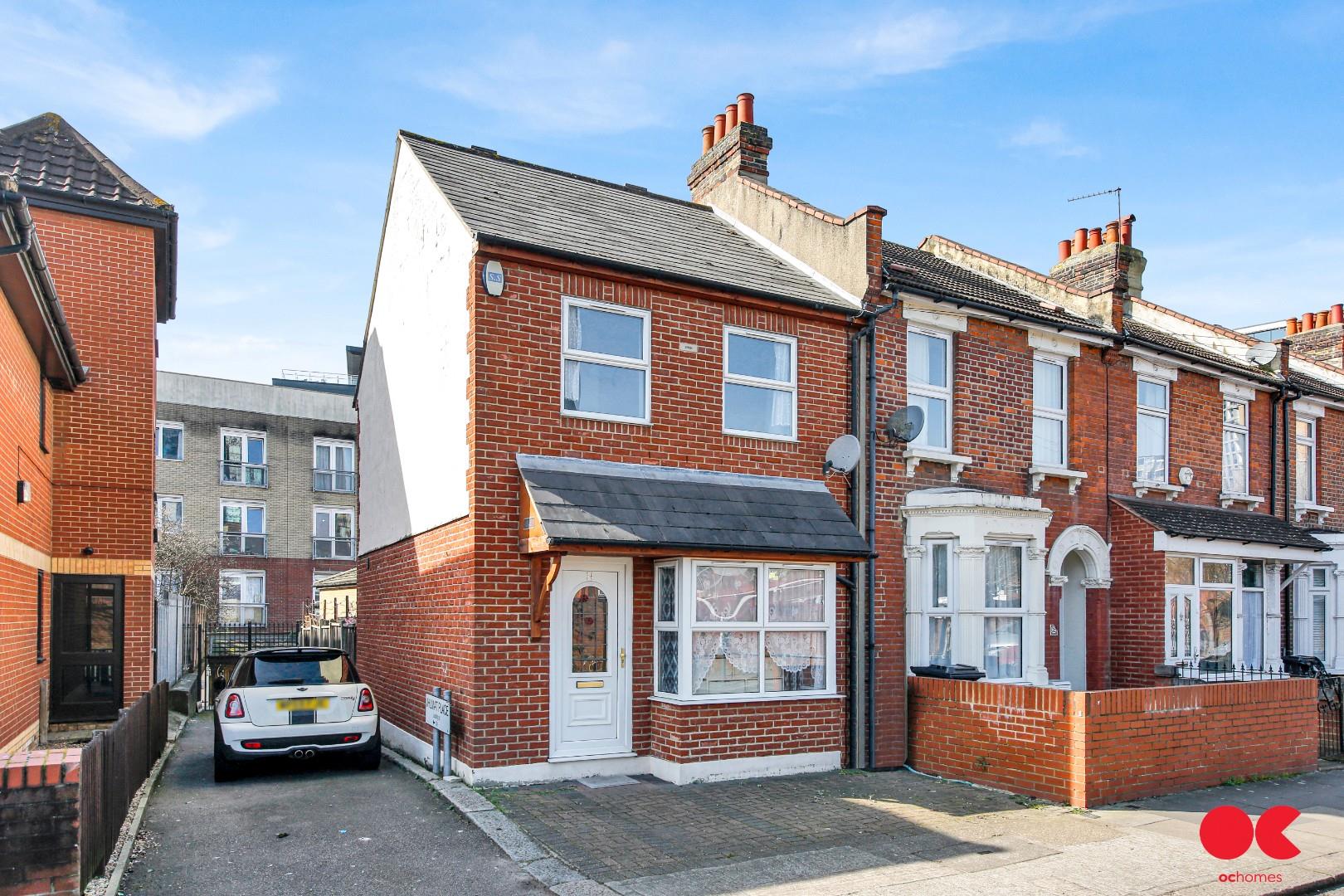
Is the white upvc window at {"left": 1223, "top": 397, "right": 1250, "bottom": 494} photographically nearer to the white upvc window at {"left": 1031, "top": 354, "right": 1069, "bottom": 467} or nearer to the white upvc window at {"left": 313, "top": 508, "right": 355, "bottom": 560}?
the white upvc window at {"left": 1031, "top": 354, "right": 1069, "bottom": 467}

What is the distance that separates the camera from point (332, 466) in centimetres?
3666

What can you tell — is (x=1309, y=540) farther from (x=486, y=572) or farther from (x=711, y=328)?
(x=486, y=572)

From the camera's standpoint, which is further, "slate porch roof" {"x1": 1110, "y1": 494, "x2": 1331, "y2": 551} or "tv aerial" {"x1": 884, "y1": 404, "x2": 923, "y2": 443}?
"slate porch roof" {"x1": 1110, "y1": 494, "x2": 1331, "y2": 551}

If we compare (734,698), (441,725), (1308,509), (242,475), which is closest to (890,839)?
(734,698)

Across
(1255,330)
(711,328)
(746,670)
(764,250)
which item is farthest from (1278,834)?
(1255,330)

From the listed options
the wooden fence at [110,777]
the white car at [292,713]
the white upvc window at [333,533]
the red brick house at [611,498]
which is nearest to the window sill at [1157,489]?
the red brick house at [611,498]

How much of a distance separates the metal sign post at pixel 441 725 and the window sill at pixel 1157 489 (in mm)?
10838

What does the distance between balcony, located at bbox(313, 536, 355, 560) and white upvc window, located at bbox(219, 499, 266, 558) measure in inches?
70.6

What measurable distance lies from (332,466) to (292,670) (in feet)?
88.6

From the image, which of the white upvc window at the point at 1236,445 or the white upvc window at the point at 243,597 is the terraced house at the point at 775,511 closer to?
the white upvc window at the point at 1236,445

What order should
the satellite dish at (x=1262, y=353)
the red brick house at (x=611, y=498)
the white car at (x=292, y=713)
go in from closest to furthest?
the red brick house at (x=611, y=498)
the white car at (x=292, y=713)
the satellite dish at (x=1262, y=353)

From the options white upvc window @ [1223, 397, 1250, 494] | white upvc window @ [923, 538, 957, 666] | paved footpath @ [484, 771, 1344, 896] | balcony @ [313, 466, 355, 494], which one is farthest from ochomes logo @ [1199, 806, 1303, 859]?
balcony @ [313, 466, 355, 494]

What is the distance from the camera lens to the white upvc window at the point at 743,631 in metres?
10.7

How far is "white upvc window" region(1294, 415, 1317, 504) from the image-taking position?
19031 mm
